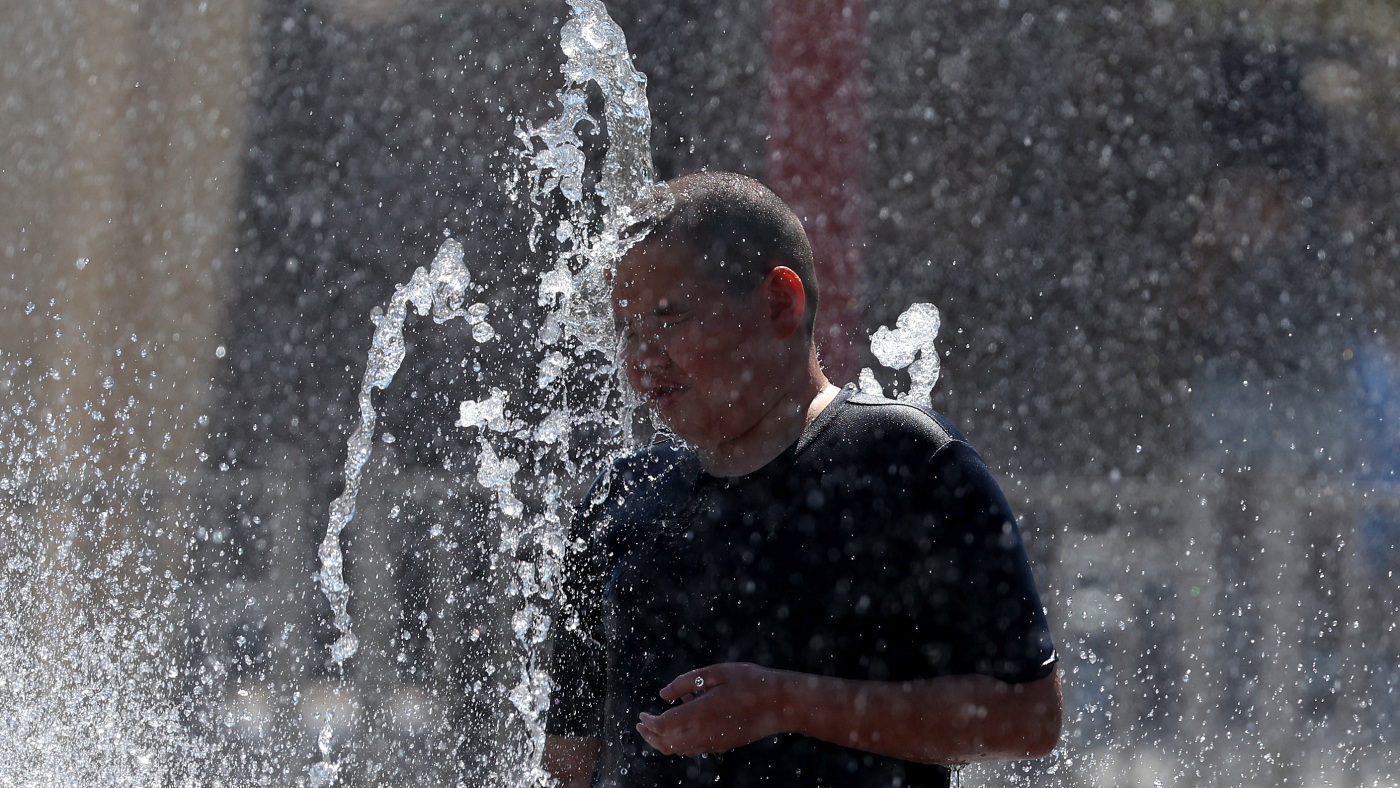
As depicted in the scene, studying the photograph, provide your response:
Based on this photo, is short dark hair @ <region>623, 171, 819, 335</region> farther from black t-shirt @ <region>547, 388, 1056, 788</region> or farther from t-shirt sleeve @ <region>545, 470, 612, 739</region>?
t-shirt sleeve @ <region>545, 470, 612, 739</region>

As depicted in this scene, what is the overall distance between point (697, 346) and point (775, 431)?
13cm

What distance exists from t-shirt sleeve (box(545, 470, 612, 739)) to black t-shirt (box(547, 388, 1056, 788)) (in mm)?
87

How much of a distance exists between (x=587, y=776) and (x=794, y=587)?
1.64 feet

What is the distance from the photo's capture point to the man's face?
1.61 meters

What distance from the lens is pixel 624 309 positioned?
5.45 ft

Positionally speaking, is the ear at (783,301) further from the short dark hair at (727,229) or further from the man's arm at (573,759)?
the man's arm at (573,759)

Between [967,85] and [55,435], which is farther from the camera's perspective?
[967,85]

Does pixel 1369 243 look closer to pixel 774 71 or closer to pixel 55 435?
pixel 774 71

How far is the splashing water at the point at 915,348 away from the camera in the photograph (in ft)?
9.00

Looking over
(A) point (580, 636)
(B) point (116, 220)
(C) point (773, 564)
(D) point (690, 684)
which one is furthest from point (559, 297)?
(B) point (116, 220)

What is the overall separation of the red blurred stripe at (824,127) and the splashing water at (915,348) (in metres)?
5.81

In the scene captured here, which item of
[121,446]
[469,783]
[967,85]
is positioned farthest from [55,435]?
[967,85]

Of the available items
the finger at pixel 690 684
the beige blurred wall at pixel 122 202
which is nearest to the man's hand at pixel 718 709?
the finger at pixel 690 684

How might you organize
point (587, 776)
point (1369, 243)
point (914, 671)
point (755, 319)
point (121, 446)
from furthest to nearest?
1. point (1369, 243)
2. point (121, 446)
3. point (587, 776)
4. point (755, 319)
5. point (914, 671)
